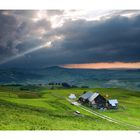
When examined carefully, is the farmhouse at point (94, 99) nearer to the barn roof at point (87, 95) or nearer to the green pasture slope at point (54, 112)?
the barn roof at point (87, 95)

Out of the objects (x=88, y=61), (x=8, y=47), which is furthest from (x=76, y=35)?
(x=8, y=47)

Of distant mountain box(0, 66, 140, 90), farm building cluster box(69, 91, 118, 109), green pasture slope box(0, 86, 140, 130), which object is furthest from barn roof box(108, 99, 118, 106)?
distant mountain box(0, 66, 140, 90)

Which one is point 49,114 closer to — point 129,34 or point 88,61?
point 88,61

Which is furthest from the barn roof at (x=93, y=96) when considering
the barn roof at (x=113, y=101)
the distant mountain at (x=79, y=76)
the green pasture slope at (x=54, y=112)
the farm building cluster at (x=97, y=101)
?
the barn roof at (x=113, y=101)

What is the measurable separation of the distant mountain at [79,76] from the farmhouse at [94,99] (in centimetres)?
29

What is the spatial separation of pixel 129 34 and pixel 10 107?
3.94 meters

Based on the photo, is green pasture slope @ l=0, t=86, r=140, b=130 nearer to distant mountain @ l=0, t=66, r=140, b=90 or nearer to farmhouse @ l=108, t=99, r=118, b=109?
farmhouse @ l=108, t=99, r=118, b=109

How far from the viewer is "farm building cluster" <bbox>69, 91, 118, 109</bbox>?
11330 millimetres

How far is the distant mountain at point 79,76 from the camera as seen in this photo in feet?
37.2

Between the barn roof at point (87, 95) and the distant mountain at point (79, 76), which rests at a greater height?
the distant mountain at point (79, 76)

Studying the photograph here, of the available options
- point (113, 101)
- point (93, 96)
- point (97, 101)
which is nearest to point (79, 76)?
point (93, 96)

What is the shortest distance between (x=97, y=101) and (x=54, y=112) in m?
1.35

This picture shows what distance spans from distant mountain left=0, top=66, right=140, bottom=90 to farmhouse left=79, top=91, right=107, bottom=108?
29 cm

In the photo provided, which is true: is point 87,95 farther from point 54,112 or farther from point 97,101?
point 54,112
